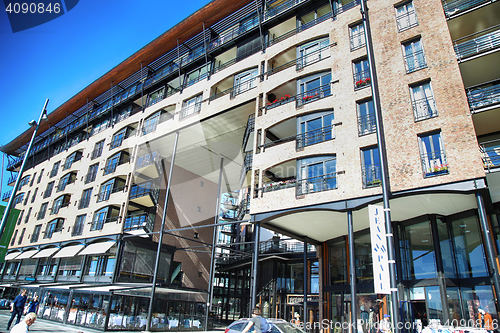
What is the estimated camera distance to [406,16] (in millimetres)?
16938

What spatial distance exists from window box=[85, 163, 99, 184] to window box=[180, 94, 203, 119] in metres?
13.2

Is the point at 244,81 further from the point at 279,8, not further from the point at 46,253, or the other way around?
the point at 46,253

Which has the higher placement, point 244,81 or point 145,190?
point 244,81

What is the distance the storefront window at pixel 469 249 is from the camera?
1368cm

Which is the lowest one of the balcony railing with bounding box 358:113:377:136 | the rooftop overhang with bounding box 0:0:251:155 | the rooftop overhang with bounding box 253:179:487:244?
the rooftop overhang with bounding box 253:179:487:244

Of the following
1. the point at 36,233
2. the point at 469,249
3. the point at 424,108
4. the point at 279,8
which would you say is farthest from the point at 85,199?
the point at 469,249

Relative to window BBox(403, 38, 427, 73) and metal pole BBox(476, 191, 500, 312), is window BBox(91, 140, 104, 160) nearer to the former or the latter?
→ window BBox(403, 38, 427, 73)

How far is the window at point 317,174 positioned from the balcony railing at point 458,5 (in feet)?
30.1

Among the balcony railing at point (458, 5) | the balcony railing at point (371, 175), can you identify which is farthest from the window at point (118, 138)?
the balcony railing at point (458, 5)

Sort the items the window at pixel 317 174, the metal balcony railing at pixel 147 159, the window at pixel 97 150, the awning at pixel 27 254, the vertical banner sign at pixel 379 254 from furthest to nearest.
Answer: the window at pixel 97 150, the awning at pixel 27 254, the metal balcony railing at pixel 147 159, the window at pixel 317 174, the vertical banner sign at pixel 379 254

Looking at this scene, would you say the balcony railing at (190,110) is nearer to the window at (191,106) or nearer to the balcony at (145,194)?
the window at (191,106)

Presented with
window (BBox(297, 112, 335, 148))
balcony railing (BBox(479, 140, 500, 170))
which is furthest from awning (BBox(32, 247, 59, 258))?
balcony railing (BBox(479, 140, 500, 170))

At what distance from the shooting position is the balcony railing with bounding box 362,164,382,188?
1476cm

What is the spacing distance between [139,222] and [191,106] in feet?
36.6
